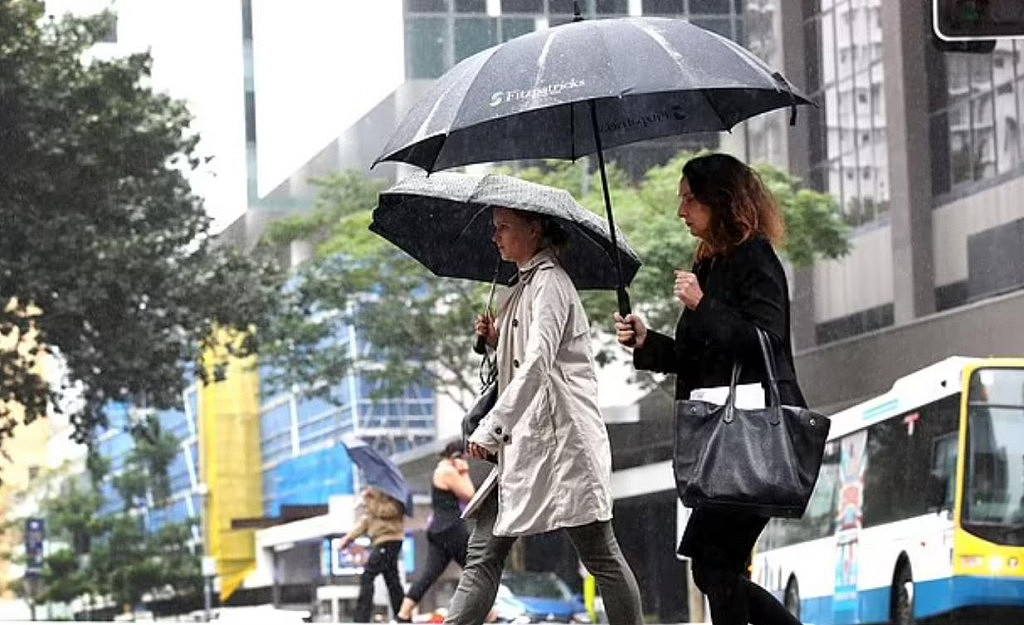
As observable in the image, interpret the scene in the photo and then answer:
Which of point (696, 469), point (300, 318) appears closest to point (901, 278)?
point (300, 318)

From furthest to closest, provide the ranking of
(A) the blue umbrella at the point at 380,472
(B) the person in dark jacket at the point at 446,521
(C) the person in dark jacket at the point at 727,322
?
(A) the blue umbrella at the point at 380,472, (B) the person in dark jacket at the point at 446,521, (C) the person in dark jacket at the point at 727,322

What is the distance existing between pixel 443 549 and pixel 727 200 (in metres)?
8.56

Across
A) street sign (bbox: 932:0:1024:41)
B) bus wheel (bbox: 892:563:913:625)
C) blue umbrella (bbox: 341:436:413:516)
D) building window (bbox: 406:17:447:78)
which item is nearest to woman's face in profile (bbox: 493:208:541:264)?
street sign (bbox: 932:0:1024:41)

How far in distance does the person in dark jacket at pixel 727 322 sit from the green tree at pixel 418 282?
423 inches

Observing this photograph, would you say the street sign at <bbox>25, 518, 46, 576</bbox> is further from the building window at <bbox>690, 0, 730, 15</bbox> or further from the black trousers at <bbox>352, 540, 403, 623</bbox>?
the building window at <bbox>690, 0, 730, 15</bbox>

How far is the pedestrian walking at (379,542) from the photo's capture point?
16219mm

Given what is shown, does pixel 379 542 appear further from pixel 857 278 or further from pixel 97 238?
pixel 857 278

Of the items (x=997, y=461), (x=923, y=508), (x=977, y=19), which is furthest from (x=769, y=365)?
(x=923, y=508)

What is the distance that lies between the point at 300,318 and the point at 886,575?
16.4 ft

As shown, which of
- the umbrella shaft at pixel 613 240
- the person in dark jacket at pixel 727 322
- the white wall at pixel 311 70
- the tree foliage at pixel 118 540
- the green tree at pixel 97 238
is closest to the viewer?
the person in dark jacket at pixel 727 322

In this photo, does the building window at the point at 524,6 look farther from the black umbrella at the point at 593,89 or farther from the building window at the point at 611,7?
the black umbrella at the point at 593,89

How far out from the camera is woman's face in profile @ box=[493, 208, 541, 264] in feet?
24.0

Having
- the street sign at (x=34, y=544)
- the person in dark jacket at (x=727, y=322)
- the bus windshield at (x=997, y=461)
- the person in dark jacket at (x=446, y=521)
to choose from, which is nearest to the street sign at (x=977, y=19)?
the person in dark jacket at (x=727, y=322)

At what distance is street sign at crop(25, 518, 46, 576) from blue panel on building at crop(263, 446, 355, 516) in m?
1.75
